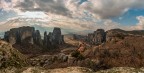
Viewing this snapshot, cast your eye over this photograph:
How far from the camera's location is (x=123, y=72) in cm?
1847

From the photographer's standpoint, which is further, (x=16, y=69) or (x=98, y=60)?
(x=98, y=60)

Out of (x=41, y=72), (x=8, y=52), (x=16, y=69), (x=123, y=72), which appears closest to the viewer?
(x=123, y=72)

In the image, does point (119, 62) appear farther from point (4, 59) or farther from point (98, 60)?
point (4, 59)

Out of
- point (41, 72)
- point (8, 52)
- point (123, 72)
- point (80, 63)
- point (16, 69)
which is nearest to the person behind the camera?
point (123, 72)

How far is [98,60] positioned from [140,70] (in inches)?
7122

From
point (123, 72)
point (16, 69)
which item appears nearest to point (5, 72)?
point (16, 69)

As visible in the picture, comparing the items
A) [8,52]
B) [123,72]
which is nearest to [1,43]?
[8,52]

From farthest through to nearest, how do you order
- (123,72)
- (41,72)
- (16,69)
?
1. (16,69)
2. (41,72)
3. (123,72)

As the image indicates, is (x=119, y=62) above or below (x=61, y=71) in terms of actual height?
below

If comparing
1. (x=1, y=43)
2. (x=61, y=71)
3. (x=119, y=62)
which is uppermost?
(x=1, y=43)

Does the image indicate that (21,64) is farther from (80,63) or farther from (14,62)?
(80,63)

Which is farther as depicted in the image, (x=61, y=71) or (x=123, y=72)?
(x=61, y=71)

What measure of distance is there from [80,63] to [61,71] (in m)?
172

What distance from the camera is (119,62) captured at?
7785 inches
